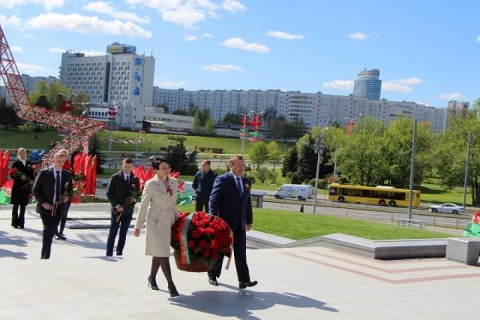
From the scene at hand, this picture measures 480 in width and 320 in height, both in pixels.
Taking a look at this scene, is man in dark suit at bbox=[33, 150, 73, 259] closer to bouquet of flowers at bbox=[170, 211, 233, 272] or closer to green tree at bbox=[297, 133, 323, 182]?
bouquet of flowers at bbox=[170, 211, 233, 272]

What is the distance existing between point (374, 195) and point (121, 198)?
48.7 metres

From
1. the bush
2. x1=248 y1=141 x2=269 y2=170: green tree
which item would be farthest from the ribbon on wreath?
x1=248 y1=141 x2=269 y2=170: green tree

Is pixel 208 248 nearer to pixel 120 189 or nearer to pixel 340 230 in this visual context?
pixel 120 189

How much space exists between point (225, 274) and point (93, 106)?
137 m

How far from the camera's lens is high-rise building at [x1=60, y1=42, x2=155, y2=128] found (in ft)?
548

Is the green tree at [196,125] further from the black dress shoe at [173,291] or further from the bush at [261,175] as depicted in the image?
the black dress shoe at [173,291]

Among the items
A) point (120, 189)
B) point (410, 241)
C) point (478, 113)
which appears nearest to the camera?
point (120, 189)

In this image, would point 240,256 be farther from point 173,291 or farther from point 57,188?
point 57,188

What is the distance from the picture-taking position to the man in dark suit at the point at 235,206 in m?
7.34

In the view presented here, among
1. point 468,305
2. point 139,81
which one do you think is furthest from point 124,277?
point 139,81

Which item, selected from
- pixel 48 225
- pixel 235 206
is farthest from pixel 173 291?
pixel 48 225

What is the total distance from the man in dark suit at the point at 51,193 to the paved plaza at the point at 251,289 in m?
0.64

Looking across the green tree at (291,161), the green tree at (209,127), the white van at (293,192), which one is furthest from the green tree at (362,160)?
the green tree at (209,127)

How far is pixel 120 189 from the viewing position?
31.9 ft
